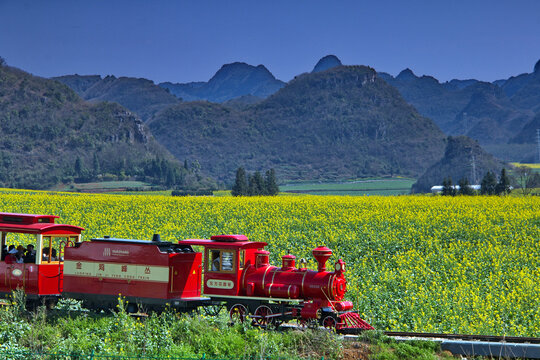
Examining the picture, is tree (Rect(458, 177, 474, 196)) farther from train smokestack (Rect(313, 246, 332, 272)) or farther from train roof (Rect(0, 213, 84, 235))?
train roof (Rect(0, 213, 84, 235))

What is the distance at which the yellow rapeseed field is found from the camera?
18.2m

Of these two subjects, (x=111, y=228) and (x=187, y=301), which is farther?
(x=111, y=228)

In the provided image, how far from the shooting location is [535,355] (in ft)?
44.1

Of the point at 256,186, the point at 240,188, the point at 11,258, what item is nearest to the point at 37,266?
the point at 11,258

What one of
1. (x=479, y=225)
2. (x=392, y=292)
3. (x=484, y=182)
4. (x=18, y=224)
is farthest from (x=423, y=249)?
(x=484, y=182)

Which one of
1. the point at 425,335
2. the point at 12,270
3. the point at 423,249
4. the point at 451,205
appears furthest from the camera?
the point at 451,205

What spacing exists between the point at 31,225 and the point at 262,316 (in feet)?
24.9

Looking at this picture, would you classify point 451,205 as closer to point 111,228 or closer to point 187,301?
point 111,228

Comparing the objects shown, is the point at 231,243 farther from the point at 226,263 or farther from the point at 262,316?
the point at 262,316

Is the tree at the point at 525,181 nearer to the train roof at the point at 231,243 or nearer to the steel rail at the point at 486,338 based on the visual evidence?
the steel rail at the point at 486,338

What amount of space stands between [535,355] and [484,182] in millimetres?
54415

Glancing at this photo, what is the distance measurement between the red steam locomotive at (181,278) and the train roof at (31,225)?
0.03 meters

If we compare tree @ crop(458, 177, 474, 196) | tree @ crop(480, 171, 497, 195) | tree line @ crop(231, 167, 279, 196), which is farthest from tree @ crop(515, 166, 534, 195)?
tree line @ crop(231, 167, 279, 196)

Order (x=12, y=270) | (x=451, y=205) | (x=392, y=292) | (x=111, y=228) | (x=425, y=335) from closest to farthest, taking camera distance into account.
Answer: (x=425, y=335)
(x=12, y=270)
(x=392, y=292)
(x=111, y=228)
(x=451, y=205)
